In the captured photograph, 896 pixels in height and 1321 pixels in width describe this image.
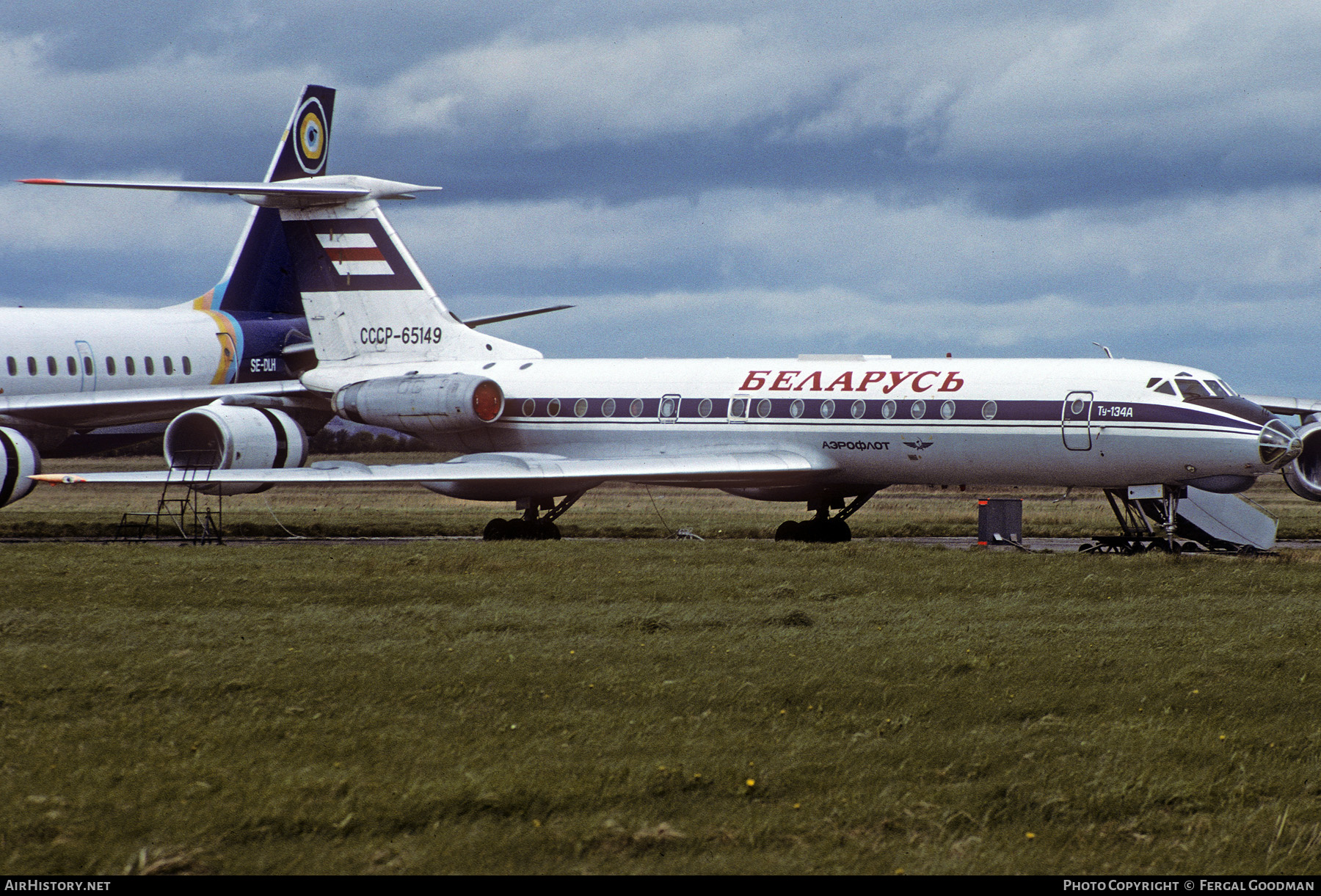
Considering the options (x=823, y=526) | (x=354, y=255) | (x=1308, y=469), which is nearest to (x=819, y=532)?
(x=823, y=526)

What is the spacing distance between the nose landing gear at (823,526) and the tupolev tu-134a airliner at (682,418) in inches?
2.1

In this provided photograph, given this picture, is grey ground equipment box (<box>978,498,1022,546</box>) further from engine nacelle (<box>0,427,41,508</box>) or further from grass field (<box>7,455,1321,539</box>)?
engine nacelle (<box>0,427,41,508</box>)

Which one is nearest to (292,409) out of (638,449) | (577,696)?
(638,449)

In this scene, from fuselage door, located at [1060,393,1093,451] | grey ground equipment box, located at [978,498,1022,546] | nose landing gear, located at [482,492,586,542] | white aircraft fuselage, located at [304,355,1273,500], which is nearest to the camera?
white aircraft fuselage, located at [304,355,1273,500]

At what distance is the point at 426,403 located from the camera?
29.0m

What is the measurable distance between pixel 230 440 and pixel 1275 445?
1961 centimetres

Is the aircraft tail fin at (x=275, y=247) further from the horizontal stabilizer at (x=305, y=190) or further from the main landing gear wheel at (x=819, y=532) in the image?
the main landing gear wheel at (x=819, y=532)

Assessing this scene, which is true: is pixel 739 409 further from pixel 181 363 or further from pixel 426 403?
pixel 181 363

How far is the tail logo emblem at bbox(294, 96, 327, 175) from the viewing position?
42344 millimetres

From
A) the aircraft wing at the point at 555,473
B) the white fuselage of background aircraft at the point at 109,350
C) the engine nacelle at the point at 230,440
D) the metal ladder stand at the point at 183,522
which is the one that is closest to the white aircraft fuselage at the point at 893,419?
the aircraft wing at the point at 555,473

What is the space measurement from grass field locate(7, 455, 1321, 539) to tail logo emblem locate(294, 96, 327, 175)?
34.0 feet

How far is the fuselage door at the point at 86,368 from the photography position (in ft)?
111

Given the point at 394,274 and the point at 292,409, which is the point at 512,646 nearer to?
the point at 394,274

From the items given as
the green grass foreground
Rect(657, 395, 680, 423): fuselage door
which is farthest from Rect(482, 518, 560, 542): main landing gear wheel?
the green grass foreground
